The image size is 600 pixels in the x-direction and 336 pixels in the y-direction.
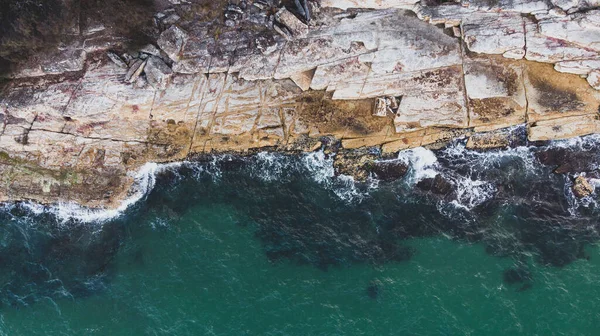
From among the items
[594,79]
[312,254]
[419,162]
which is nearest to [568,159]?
[594,79]

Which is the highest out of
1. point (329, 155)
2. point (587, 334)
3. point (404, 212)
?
point (329, 155)

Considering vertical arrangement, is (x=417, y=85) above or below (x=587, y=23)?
below

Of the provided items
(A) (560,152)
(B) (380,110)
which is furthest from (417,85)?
(A) (560,152)

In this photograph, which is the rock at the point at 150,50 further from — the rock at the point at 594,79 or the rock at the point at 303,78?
the rock at the point at 594,79

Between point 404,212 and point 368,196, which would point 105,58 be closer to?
point 368,196

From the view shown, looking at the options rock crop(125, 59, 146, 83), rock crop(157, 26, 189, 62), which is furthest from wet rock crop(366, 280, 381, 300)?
rock crop(125, 59, 146, 83)

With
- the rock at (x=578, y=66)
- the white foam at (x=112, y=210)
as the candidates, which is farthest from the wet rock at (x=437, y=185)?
the white foam at (x=112, y=210)

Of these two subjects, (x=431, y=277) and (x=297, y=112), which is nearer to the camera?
(x=431, y=277)
